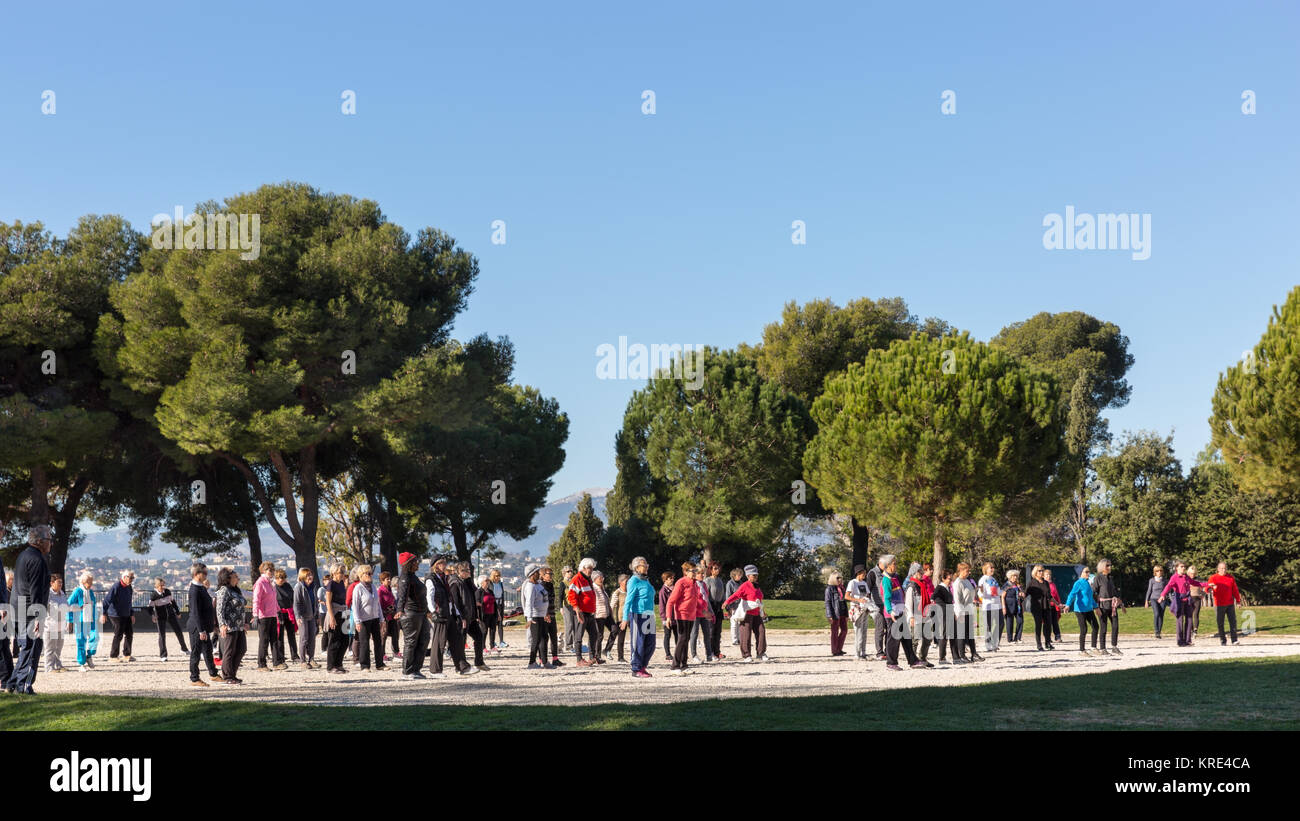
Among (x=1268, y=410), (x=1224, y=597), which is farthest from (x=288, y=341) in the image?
(x=1268, y=410)

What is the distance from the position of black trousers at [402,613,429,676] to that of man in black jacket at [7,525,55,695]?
5.08 meters

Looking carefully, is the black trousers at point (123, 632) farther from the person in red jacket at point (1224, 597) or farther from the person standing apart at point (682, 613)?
the person in red jacket at point (1224, 597)

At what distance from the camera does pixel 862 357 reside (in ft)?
173

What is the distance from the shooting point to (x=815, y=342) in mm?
52469

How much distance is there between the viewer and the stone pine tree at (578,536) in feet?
163

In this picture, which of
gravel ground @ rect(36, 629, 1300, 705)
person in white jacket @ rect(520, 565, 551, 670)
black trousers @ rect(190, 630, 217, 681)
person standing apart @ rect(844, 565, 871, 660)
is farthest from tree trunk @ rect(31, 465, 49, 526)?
person standing apart @ rect(844, 565, 871, 660)

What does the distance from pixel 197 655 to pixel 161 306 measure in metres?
21.0

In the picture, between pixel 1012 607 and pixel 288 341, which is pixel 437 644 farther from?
pixel 288 341

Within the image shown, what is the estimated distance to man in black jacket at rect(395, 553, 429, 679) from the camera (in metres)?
16.0

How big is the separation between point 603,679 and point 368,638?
415 cm

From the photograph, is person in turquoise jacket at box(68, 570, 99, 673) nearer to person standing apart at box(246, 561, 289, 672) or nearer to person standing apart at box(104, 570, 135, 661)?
person standing apart at box(104, 570, 135, 661)

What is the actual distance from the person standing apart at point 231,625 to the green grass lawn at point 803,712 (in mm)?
2792

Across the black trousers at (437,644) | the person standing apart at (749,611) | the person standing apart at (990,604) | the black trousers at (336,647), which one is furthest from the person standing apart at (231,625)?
the person standing apart at (990,604)
